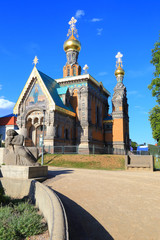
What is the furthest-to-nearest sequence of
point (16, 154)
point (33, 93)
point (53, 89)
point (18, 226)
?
point (53, 89), point (33, 93), point (16, 154), point (18, 226)

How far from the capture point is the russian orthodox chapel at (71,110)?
27.9 m

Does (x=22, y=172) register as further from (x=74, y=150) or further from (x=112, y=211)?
(x=74, y=150)

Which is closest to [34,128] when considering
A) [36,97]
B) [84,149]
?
[36,97]

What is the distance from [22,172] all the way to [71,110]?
875 inches

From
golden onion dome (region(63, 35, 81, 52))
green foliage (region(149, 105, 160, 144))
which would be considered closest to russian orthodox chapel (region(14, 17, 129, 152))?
golden onion dome (region(63, 35, 81, 52))

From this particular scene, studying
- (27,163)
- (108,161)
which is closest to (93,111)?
(108,161)

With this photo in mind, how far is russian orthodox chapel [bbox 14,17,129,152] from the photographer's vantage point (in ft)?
91.6

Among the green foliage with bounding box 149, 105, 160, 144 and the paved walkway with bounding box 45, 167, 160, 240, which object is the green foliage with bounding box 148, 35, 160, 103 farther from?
the paved walkway with bounding box 45, 167, 160, 240

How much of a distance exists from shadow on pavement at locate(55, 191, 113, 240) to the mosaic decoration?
919 inches

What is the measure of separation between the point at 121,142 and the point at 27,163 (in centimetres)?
2698

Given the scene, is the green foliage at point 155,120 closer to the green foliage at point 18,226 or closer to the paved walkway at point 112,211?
the paved walkway at point 112,211

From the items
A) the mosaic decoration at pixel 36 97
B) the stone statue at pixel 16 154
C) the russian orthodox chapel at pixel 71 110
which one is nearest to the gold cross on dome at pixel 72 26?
the russian orthodox chapel at pixel 71 110

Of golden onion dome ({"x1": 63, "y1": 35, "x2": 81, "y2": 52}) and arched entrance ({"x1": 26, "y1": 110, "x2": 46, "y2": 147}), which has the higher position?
golden onion dome ({"x1": 63, "y1": 35, "x2": 81, "y2": 52})

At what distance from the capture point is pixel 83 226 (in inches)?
196
